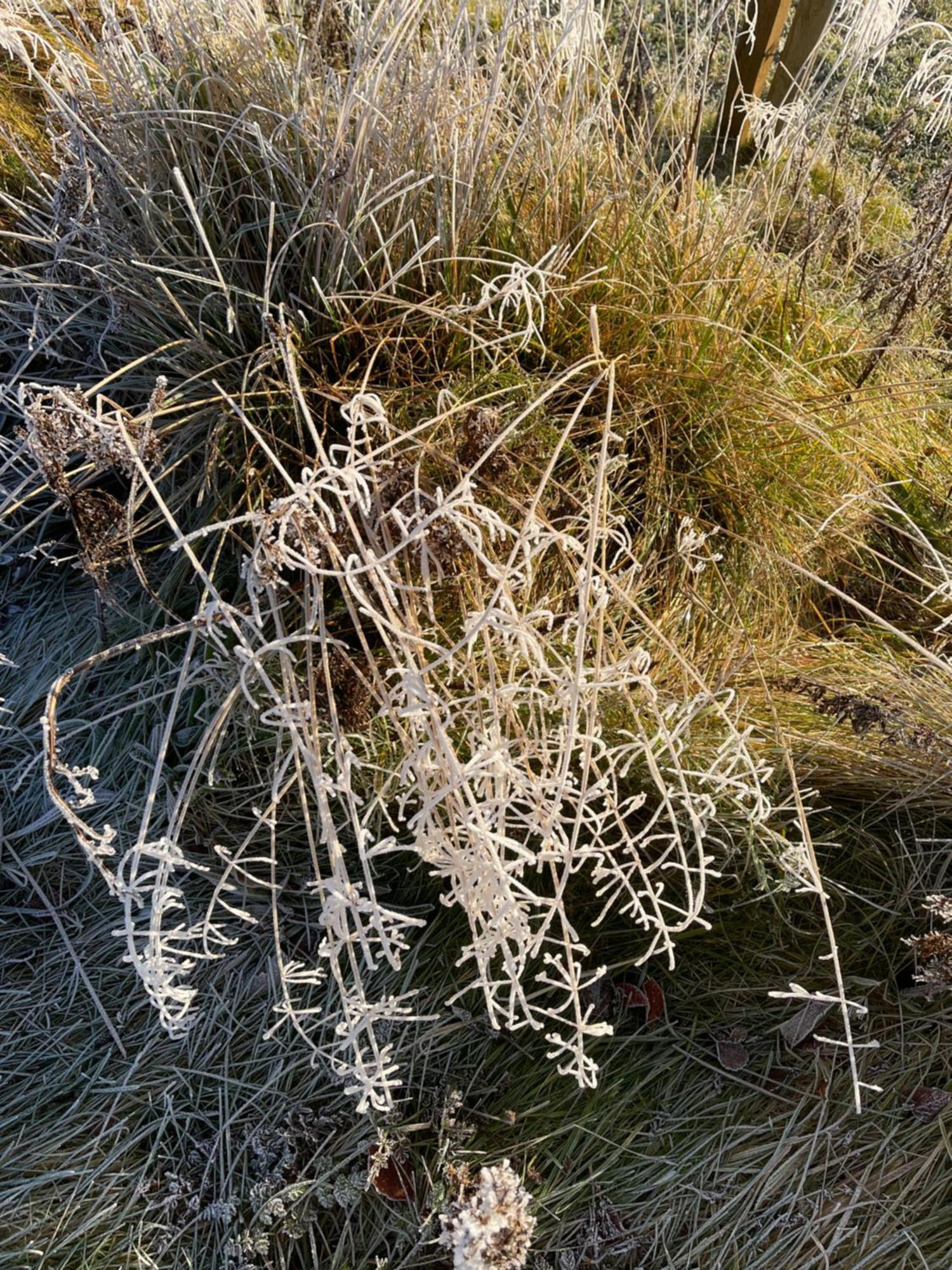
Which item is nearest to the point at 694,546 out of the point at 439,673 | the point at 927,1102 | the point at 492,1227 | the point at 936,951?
the point at 439,673

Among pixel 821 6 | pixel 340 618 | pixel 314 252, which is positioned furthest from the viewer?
pixel 821 6

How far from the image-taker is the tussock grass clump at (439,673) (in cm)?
128

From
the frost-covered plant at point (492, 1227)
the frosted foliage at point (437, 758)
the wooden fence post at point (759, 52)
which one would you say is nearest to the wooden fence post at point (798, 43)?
the wooden fence post at point (759, 52)

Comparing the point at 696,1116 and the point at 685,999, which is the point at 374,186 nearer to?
the point at 685,999

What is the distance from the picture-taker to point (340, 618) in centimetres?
162

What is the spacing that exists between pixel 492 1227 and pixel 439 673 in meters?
0.75

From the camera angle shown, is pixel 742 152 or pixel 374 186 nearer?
pixel 374 186

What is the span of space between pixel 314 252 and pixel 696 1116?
5.12 ft

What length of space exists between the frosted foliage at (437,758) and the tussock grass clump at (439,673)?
0.5 inches

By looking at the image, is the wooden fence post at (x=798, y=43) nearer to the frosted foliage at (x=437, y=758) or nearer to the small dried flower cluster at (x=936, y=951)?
the frosted foliage at (x=437, y=758)

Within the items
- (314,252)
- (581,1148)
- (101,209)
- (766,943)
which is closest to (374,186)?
(314,252)

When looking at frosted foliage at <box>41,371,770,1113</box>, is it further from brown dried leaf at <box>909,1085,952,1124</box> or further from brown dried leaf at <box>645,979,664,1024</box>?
brown dried leaf at <box>909,1085,952,1124</box>

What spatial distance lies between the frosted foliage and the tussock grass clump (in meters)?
0.01

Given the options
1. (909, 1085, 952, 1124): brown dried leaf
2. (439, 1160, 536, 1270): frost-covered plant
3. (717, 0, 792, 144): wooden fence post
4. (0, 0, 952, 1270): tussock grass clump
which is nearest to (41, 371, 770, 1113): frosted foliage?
(0, 0, 952, 1270): tussock grass clump
